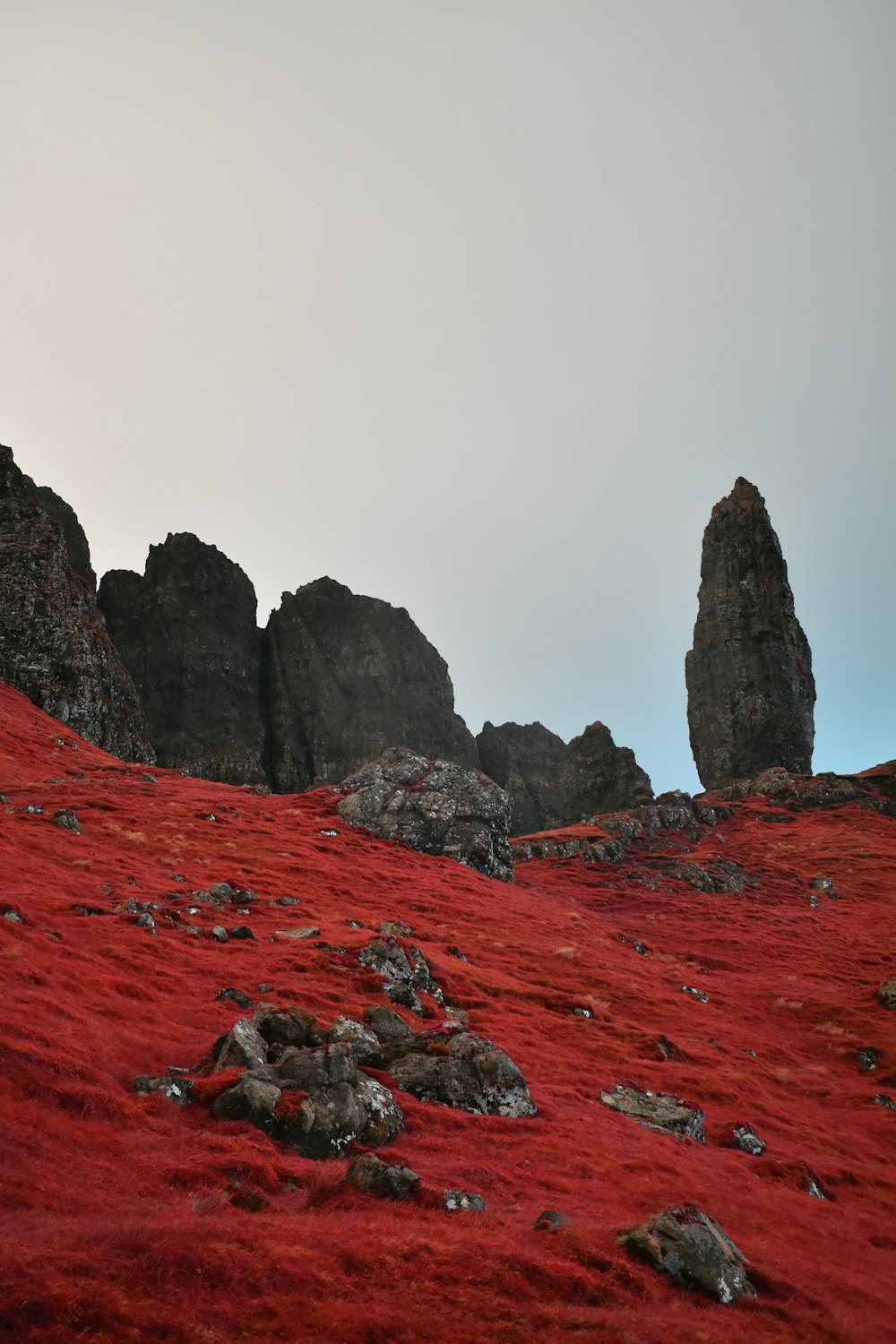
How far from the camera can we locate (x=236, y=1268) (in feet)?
24.5

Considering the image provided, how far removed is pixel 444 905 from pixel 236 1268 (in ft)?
84.2

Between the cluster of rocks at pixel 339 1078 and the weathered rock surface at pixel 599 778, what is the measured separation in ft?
241

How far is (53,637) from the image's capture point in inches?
2506

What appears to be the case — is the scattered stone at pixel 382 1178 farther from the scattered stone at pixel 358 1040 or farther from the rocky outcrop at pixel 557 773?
the rocky outcrop at pixel 557 773

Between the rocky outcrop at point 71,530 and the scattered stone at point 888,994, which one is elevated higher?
the rocky outcrop at point 71,530

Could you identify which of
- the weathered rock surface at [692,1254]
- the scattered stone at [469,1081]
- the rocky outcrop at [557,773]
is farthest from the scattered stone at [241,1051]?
the rocky outcrop at [557,773]

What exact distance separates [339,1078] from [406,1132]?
164cm

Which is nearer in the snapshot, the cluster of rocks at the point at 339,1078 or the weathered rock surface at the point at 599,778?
the cluster of rocks at the point at 339,1078

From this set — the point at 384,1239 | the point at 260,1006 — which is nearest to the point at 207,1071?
the point at 260,1006

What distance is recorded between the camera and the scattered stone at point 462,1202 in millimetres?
10188

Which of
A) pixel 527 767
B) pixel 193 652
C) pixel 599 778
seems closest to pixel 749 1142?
pixel 599 778

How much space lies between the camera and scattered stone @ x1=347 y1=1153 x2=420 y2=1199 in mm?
10119

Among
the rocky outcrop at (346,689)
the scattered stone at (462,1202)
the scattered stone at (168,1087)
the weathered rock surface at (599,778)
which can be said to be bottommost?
the scattered stone at (462,1202)

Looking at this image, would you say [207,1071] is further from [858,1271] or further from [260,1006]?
[858,1271]
